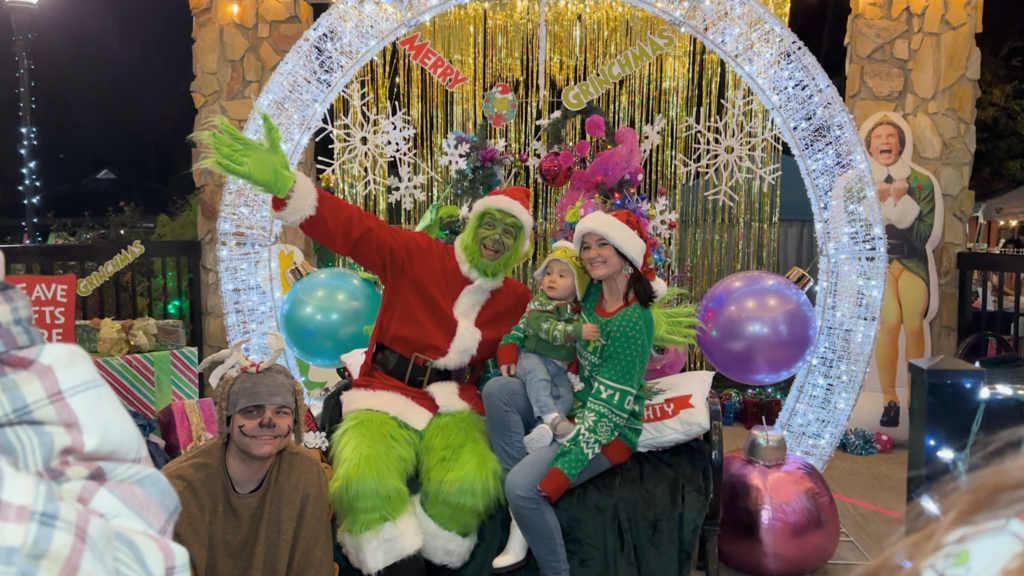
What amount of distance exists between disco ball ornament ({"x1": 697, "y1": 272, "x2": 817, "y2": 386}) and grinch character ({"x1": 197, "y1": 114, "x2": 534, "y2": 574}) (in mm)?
1289

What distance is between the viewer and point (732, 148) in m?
5.91

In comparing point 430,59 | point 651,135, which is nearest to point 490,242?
point 430,59

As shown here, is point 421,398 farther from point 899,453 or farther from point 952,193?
point 952,193

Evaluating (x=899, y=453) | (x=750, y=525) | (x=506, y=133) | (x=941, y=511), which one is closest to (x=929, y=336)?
(x=899, y=453)

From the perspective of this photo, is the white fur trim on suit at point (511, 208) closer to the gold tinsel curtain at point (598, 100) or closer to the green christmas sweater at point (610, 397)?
the green christmas sweater at point (610, 397)

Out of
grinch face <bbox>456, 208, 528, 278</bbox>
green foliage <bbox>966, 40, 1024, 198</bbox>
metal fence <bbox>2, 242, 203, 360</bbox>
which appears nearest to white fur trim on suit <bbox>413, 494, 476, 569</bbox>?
grinch face <bbox>456, 208, 528, 278</bbox>

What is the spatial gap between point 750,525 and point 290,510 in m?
1.93

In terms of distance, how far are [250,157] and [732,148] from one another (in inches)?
175

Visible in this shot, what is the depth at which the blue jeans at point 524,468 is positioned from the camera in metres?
2.51

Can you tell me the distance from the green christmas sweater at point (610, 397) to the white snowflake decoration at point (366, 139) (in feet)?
11.8

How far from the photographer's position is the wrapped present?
3.36 meters

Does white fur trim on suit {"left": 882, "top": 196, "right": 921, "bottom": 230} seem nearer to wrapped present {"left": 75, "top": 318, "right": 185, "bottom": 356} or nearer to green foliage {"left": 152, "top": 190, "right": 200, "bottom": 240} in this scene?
wrapped present {"left": 75, "top": 318, "right": 185, "bottom": 356}

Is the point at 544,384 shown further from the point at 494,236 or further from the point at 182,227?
the point at 182,227

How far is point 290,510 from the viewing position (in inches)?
82.4
